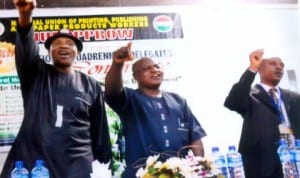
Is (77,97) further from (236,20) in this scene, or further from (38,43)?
(236,20)

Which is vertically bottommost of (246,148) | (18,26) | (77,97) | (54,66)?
(246,148)

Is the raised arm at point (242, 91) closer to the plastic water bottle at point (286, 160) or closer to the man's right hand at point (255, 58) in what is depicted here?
the man's right hand at point (255, 58)

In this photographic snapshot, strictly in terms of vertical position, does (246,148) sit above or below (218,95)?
below

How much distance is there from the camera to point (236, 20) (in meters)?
1.90

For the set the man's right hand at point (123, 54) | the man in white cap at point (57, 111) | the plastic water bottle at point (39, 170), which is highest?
the man's right hand at point (123, 54)

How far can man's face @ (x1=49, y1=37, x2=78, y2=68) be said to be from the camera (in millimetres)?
1702

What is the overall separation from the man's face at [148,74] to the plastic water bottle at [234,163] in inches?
15.6

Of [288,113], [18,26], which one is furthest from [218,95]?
[18,26]

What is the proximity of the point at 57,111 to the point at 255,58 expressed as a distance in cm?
85

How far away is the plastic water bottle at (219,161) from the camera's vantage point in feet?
5.67

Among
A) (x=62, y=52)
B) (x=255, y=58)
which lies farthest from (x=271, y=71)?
(x=62, y=52)

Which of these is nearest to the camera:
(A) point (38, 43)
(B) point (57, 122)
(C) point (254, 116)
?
(B) point (57, 122)

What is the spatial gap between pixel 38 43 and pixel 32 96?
0.21m

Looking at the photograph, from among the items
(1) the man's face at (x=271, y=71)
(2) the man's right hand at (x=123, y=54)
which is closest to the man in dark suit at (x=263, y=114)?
(1) the man's face at (x=271, y=71)
